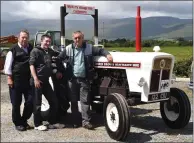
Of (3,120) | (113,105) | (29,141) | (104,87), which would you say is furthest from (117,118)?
(3,120)

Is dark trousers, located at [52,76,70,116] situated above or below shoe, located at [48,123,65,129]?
above

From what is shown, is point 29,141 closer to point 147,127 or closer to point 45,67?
point 45,67

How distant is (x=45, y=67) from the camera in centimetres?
706

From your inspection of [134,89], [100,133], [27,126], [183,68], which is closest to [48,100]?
[27,126]

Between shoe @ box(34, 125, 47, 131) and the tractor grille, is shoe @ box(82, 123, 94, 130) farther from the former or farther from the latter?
the tractor grille

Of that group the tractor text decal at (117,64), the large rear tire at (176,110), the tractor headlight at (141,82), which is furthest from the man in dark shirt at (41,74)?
the large rear tire at (176,110)

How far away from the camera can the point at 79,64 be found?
7.29 meters

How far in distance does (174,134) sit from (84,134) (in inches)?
60.5

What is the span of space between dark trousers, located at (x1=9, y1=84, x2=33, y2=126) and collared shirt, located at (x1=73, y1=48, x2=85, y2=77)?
2.95 ft

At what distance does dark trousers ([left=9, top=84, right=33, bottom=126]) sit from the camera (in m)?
7.14

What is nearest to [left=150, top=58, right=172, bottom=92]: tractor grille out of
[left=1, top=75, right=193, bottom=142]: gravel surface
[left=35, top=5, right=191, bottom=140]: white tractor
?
[left=35, top=5, right=191, bottom=140]: white tractor

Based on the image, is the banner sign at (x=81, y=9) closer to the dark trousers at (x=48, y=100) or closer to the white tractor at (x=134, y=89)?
the white tractor at (x=134, y=89)

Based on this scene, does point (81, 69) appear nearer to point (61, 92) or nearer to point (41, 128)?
point (61, 92)

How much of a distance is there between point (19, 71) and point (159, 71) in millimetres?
2431
